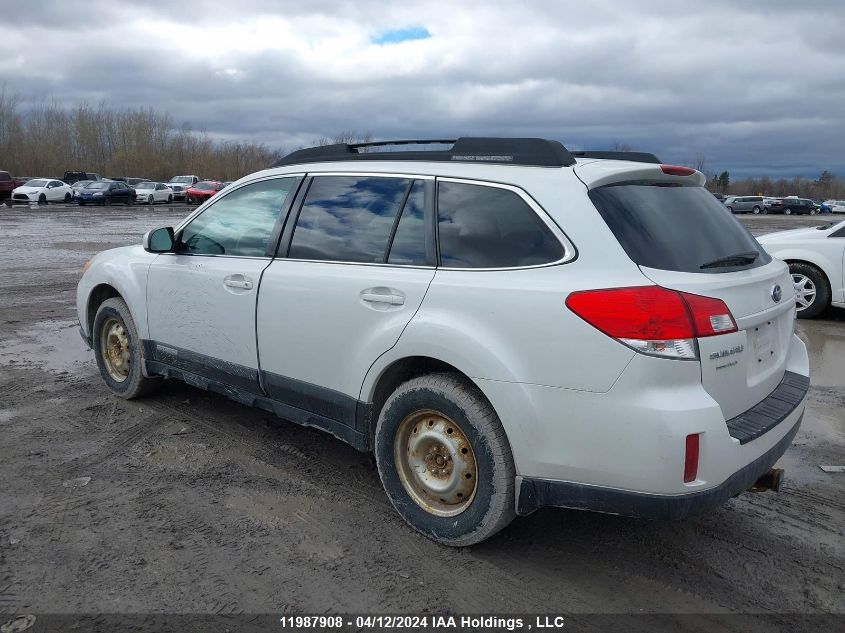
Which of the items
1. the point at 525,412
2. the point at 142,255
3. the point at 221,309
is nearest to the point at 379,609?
the point at 525,412

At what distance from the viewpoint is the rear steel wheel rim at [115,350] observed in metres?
5.41

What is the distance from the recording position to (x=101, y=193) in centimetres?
4162

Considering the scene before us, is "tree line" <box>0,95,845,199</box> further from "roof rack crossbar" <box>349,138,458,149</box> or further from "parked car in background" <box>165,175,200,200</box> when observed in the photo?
"roof rack crossbar" <box>349,138,458,149</box>

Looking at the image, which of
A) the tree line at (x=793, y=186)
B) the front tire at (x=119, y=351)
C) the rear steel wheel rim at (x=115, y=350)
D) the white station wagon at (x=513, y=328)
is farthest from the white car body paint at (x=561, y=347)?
the tree line at (x=793, y=186)

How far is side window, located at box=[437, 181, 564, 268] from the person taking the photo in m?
3.14

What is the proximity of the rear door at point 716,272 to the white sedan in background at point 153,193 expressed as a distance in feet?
152

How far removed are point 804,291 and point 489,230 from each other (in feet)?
25.6

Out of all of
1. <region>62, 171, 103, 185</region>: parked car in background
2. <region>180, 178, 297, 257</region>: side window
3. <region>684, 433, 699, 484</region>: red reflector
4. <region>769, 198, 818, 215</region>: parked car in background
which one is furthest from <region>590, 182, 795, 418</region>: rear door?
<region>769, 198, 818, 215</region>: parked car in background

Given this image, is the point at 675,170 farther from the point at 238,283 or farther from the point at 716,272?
the point at 238,283

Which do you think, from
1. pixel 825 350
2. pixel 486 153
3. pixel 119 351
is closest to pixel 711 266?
pixel 486 153

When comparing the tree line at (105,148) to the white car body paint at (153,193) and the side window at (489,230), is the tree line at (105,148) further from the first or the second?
the side window at (489,230)

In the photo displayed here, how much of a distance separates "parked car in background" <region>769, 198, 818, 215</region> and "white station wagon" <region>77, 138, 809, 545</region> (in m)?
65.5

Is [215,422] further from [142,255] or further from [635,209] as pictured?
[635,209]

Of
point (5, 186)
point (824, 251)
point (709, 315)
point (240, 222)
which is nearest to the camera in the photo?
point (709, 315)
